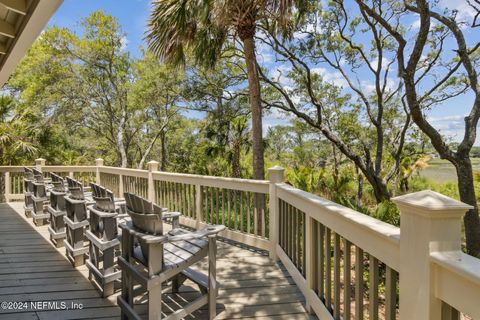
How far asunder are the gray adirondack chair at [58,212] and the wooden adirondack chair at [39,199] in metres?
1.15

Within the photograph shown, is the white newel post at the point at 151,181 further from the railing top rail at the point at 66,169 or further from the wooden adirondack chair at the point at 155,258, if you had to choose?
the wooden adirondack chair at the point at 155,258

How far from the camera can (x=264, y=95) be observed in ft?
44.7

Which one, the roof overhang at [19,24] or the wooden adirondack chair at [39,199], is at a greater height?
the roof overhang at [19,24]

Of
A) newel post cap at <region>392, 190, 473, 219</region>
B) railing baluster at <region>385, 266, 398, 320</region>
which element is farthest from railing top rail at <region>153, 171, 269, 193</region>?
newel post cap at <region>392, 190, 473, 219</region>

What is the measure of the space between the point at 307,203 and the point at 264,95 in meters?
11.4

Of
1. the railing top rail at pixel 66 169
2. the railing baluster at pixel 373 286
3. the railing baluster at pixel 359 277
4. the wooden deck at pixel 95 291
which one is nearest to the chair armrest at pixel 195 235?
the wooden deck at pixel 95 291

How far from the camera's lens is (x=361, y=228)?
68.8 inches

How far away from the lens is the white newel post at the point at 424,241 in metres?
1.16

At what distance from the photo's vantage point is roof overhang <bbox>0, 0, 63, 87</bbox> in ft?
8.30

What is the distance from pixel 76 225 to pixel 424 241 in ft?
10.9

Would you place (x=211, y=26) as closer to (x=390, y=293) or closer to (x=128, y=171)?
(x=128, y=171)

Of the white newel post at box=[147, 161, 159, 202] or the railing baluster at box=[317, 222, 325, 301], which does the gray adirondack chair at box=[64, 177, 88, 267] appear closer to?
the white newel post at box=[147, 161, 159, 202]

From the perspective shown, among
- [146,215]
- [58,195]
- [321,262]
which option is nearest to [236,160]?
[58,195]

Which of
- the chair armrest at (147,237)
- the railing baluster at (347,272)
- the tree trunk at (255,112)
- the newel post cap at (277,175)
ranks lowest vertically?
the railing baluster at (347,272)
